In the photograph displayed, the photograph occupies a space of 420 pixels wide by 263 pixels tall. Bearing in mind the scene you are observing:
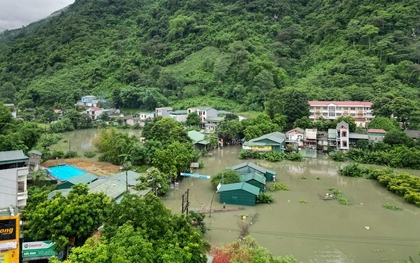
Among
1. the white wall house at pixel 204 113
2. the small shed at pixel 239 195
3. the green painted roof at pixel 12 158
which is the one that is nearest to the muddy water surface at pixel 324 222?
the small shed at pixel 239 195

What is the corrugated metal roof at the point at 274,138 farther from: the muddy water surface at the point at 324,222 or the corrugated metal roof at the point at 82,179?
the corrugated metal roof at the point at 82,179

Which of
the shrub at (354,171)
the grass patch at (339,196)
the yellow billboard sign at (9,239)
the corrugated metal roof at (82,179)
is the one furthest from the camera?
the shrub at (354,171)

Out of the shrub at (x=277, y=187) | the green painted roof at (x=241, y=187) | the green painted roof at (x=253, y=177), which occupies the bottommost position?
the shrub at (x=277, y=187)

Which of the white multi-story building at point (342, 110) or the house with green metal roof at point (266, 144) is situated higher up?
the white multi-story building at point (342, 110)

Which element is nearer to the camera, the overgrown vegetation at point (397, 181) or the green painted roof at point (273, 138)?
the overgrown vegetation at point (397, 181)

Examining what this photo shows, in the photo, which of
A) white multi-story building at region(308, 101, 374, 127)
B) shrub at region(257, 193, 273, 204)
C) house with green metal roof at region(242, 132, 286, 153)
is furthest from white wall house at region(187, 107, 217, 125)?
shrub at region(257, 193, 273, 204)

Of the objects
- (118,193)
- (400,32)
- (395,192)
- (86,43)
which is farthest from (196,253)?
(86,43)

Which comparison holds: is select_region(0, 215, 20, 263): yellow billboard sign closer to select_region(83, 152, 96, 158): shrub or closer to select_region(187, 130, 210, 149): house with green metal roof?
select_region(83, 152, 96, 158): shrub

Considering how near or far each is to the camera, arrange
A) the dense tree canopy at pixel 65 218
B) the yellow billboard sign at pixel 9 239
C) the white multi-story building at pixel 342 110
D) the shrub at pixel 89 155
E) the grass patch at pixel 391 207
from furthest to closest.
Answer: the white multi-story building at pixel 342 110
the shrub at pixel 89 155
the grass patch at pixel 391 207
the dense tree canopy at pixel 65 218
the yellow billboard sign at pixel 9 239
